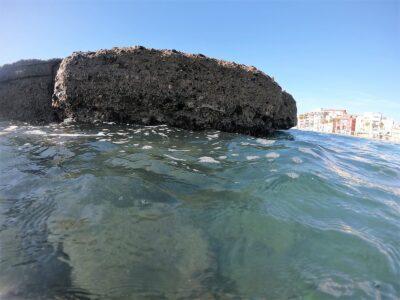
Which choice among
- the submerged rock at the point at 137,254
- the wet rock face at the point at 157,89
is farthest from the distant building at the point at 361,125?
the submerged rock at the point at 137,254

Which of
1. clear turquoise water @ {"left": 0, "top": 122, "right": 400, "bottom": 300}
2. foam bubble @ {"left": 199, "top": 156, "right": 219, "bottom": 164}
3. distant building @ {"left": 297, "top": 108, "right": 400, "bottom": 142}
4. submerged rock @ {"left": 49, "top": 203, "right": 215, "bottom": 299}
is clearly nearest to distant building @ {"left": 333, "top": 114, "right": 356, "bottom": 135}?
distant building @ {"left": 297, "top": 108, "right": 400, "bottom": 142}

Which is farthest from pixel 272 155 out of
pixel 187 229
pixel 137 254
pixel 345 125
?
pixel 345 125

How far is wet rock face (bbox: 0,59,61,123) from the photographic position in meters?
8.93

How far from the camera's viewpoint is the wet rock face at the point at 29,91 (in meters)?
8.93

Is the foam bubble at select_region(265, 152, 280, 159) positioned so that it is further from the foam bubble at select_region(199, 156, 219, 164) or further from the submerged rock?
the submerged rock

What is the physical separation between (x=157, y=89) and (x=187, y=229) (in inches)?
230

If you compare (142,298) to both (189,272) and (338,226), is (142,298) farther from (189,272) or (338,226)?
(338,226)

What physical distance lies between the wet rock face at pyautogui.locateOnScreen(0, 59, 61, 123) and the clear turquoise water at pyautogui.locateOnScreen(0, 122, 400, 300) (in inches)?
141

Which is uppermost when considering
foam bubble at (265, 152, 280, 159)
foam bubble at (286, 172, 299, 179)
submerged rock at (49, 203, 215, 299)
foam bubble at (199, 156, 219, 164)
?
foam bubble at (265, 152, 280, 159)

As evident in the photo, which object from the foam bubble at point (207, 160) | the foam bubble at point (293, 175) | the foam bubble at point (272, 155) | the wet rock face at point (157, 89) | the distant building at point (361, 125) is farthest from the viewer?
the distant building at point (361, 125)

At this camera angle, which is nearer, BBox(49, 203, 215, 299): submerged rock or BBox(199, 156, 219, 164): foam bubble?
BBox(49, 203, 215, 299): submerged rock

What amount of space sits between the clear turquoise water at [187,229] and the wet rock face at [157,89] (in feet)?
9.98

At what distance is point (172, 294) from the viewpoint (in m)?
2.37

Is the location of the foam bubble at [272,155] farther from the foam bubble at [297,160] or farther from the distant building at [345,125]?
the distant building at [345,125]
